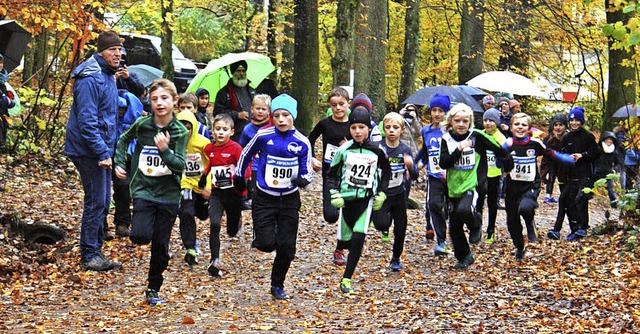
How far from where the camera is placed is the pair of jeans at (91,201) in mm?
9891

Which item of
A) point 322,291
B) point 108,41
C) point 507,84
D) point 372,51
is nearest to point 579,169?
point 322,291

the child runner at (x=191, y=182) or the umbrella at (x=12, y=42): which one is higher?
the umbrella at (x=12, y=42)

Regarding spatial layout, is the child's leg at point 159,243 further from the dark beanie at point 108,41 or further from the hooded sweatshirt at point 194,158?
the dark beanie at point 108,41

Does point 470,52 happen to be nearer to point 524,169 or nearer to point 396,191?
point 524,169

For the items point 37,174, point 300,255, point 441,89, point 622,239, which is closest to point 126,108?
point 300,255

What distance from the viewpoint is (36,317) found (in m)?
8.06

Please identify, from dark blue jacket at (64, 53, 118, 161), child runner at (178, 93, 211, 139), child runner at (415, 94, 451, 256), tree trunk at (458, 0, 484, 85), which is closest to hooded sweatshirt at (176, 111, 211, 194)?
child runner at (178, 93, 211, 139)

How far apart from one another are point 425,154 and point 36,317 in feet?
19.5

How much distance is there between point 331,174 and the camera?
385 inches

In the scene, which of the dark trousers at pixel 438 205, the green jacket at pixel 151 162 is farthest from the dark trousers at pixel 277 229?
the dark trousers at pixel 438 205

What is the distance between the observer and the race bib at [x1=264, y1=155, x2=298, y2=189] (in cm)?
899

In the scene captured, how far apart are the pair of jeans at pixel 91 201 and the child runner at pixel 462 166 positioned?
3.94 metres

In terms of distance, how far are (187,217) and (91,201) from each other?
1.16 meters

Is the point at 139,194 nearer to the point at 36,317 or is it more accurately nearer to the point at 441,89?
the point at 36,317
